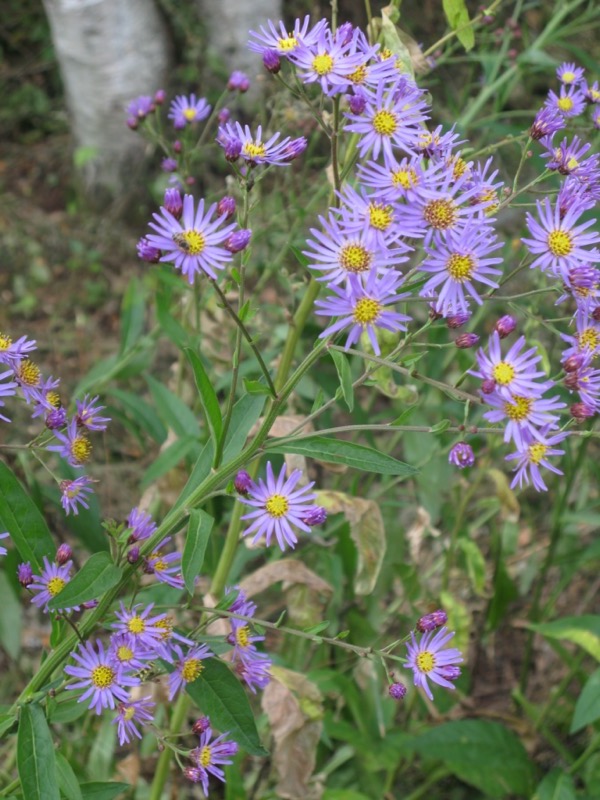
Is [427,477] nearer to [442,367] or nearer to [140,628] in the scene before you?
[442,367]

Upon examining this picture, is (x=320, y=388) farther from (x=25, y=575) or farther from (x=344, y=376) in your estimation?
(x=25, y=575)

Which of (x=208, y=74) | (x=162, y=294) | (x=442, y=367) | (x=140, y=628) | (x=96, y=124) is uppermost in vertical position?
(x=208, y=74)

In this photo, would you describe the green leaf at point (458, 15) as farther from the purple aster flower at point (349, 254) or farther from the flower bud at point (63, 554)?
the flower bud at point (63, 554)

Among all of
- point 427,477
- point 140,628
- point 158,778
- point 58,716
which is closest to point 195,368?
point 140,628

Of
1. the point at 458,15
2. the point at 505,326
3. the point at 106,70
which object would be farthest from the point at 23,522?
the point at 106,70

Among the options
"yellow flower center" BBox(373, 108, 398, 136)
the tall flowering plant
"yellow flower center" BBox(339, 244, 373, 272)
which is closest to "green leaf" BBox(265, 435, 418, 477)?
the tall flowering plant

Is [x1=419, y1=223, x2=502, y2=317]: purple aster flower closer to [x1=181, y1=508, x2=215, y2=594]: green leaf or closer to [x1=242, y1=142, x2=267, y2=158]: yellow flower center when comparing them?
[x1=242, y1=142, x2=267, y2=158]: yellow flower center

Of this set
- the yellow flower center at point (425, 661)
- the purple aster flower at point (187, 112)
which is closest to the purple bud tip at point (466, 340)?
the yellow flower center at point (425, 661)
